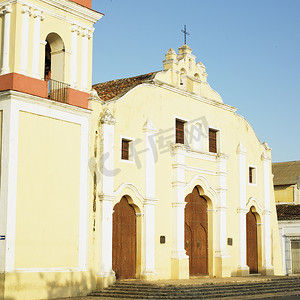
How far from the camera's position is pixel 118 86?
2600 centimetres

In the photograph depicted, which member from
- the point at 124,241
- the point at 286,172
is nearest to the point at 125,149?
the point at 124,241

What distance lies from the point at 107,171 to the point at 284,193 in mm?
25369

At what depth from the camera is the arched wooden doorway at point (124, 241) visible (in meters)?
22.7

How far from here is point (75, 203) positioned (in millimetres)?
20766

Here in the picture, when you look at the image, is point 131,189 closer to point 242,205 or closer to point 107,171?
point 107,171

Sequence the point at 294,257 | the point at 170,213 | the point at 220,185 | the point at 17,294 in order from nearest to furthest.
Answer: the point at 17,294
the point at 170,213
the point at 220,185
the point at 294,257

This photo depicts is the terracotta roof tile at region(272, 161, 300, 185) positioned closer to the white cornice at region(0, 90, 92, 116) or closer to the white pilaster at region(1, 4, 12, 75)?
the white cornice at region(0, 90, 92, 116)

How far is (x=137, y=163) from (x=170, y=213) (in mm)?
2721

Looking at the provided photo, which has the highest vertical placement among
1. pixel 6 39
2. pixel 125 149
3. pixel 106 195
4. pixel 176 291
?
pixel 6 39

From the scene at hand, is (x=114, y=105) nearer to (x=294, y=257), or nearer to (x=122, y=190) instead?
(x=122, y=190)

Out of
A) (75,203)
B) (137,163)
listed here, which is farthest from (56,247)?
(137,163)

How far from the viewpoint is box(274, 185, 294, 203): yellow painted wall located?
4416 centimetres

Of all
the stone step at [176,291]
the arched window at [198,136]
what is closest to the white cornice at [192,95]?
the arched window at [198,136]

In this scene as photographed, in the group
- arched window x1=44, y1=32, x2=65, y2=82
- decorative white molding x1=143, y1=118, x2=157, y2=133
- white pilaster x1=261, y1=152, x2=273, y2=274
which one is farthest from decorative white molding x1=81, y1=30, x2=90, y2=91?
white pilaster x1=261, y1=152, x2=273, y2=274
